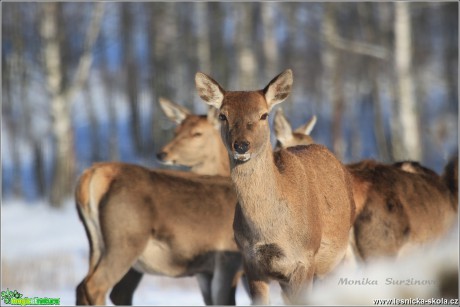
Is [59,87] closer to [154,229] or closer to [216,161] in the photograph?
[216,161]

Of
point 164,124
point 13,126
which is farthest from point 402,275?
point 13,126

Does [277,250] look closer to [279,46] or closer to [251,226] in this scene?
[251,226]

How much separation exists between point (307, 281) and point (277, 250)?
354 mm

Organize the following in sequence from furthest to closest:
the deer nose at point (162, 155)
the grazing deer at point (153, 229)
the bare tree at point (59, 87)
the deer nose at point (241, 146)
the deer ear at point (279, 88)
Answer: the bare tree at point (59, 87)
the deer nose at point (162, 155)
the grazing deer at point (153, 229)
the deer ear at point (279, 88)
the deer nose at point (241, 146)

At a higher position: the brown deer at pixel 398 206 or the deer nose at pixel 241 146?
the deer nose at pixel 241 146

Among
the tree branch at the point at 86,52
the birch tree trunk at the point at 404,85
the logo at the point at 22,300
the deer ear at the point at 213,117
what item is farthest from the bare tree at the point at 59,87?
the logo at the point at 22,300

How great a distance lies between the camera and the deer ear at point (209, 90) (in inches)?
237

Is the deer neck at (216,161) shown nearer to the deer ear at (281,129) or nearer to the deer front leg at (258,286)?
the deer ear at (281,129)

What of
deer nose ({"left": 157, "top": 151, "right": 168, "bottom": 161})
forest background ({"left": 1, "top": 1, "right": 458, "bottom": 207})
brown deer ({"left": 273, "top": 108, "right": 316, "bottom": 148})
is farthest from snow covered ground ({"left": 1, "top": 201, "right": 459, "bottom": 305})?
forest background ({"left": 1, "top": 1, "right": 458, "bottom": 207})

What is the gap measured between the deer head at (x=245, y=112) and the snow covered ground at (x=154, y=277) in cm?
135

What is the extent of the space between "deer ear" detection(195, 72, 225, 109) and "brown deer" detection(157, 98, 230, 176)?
386 cm

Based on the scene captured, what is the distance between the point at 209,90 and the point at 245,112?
0.47 m

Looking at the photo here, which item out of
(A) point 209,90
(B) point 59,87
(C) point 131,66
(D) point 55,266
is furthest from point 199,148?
(C) point 131,66

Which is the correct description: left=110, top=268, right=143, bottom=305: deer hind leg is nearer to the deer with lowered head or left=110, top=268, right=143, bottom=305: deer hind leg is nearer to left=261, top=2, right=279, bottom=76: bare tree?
the deer with lowered head
